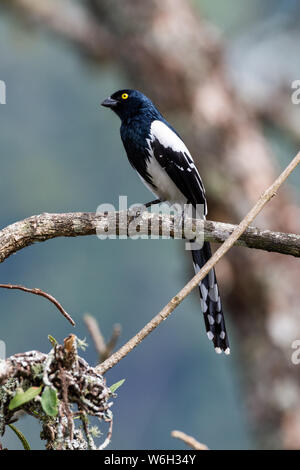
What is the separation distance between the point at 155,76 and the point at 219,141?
77cm

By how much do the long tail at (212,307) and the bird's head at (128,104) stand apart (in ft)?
2.32

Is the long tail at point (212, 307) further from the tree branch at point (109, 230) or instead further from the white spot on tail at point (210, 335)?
the tree branch at point (109, 230)

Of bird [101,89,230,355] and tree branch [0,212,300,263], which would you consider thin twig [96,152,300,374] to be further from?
bird [101,89,230,355]

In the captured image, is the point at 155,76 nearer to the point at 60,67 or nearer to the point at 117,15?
the point at 117,15

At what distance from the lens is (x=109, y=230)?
2215mm

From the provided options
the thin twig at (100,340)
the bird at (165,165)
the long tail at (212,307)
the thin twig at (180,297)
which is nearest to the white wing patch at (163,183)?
the bird at (165,165)

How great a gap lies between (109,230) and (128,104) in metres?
1.23

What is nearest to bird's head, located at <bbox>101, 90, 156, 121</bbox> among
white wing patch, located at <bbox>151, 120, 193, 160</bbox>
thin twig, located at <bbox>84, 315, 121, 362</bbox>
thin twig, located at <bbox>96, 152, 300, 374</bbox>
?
white wing patch, located at <bbox>151, 120, 193, 160</bbox>

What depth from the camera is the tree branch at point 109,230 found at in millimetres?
2113

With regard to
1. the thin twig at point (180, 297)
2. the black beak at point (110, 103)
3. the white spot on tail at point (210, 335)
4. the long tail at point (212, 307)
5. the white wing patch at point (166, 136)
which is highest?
the black beak at point (110, 103)

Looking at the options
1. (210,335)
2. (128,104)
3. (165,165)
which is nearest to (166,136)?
(165,165)
